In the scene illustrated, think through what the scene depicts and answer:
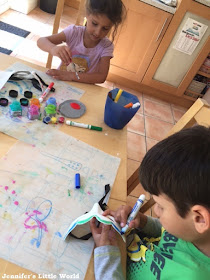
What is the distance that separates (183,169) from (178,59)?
2.09m

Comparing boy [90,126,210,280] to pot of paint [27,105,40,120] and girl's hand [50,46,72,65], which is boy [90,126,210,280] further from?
girl's hand [50,46,72,65]

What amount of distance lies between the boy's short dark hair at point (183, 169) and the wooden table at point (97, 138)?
17 cm

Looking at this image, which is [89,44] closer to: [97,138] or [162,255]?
[97,138]

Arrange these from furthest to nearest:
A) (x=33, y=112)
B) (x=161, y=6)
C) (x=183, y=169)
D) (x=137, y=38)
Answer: (x=137, y=38), (x=161, y=6), (x=33, y=112), (x=183, y=169)

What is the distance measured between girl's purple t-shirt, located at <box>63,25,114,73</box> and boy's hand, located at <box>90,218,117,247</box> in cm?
86

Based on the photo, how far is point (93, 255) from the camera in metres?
0.49

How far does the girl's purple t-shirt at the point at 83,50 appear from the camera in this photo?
114 cm

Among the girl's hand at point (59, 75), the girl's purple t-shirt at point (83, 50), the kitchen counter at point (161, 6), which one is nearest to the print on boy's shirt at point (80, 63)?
the girl's purple t-shirt at point (83, 50)

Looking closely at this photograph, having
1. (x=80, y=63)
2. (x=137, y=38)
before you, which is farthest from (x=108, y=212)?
(x=137, y=38)

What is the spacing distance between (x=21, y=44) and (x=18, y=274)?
2381mm

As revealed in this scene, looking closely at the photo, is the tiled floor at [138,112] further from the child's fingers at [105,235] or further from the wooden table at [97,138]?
the child's fingers at [105,235]

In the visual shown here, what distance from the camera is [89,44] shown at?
117cm

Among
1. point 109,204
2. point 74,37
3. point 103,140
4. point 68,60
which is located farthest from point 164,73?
point 109,204

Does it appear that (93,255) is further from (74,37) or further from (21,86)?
(74,37)
